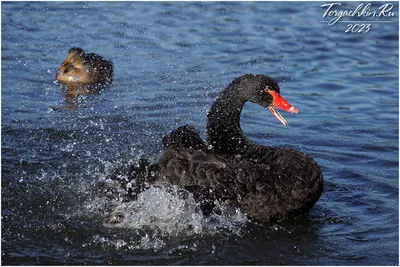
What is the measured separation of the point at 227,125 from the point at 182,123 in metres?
1.85

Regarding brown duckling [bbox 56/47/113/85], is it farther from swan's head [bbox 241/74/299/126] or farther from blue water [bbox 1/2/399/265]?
swan's head [bbox 241/74/299/126]

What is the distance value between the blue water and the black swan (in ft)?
0.48

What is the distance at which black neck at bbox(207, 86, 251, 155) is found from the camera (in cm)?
632

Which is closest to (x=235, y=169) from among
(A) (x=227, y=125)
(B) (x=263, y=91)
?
(A) (x=227, y=125)

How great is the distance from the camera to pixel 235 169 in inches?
229

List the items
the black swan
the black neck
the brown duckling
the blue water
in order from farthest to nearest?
the brown duckling → the black neck → the black swan → the blue water

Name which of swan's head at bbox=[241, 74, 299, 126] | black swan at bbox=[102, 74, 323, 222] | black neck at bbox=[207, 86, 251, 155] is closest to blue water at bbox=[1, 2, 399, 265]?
black swan at bbox=[102, 74, 323, 222]

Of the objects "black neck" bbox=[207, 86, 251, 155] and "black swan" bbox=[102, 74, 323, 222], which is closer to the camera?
"black swan" bbox=[102, 74, 323, 222]

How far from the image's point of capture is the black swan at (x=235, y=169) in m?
5.75

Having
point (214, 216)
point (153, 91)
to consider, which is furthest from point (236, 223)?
point (153, 91)

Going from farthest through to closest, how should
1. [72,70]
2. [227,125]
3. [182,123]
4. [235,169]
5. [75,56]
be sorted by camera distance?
[75,56]
[72,70]
[182,123]
[227,125]
[235,169]

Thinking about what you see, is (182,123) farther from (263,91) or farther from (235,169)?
(235,169)

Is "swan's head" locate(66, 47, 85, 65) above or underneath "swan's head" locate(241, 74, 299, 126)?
underneath

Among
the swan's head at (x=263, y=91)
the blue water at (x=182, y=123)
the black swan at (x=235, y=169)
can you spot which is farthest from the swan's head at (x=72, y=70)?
the swan's head at (x=263, y=91)
